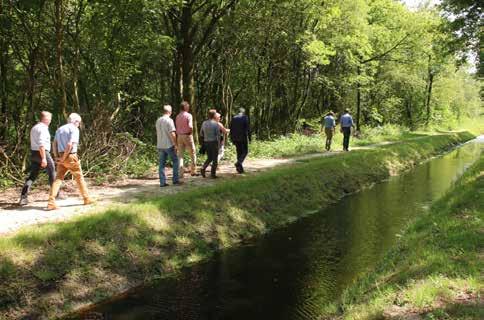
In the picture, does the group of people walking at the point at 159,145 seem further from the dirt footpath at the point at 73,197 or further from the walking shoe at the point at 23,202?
the dirt footpath at the point at 73,197

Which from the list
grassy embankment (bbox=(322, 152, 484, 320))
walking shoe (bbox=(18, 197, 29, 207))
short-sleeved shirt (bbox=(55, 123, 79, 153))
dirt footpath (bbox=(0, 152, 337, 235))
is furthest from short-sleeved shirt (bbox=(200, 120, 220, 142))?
grassy embankment (bbox=(322, 152, 484, 320))

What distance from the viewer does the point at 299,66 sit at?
98.1 ft

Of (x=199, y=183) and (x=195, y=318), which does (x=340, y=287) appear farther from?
(x=199, y=183)

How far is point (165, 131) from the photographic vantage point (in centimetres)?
1225

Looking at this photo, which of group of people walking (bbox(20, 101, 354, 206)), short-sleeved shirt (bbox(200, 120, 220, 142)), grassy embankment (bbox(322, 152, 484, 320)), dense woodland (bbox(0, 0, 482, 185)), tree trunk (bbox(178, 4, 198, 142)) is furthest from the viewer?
tree trunk (bbox(178, 4, 198, 142))

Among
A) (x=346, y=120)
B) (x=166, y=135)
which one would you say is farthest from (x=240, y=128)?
(x=346, y=120)

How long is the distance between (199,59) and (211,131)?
13.0 meters

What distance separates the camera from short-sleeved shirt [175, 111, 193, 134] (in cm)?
1331

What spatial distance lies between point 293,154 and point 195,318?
1599 cm

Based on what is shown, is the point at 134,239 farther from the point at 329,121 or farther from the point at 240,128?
the point at 329,121

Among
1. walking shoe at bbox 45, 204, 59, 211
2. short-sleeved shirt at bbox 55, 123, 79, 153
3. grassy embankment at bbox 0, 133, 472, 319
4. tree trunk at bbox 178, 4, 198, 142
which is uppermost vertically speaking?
tree trunk at bbox 178, 4, 198, 142

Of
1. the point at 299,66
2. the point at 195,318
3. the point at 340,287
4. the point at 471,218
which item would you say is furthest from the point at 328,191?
the point at 299,66

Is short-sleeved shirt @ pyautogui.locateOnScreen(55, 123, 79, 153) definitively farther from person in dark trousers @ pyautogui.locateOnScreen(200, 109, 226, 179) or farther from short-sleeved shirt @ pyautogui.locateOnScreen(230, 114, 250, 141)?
short-sleeved shirt @ pyautogui.locateOnScreen(230, 114, 250, 141)

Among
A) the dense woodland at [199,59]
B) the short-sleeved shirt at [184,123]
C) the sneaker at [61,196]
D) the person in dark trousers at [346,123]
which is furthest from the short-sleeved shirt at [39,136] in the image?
the person in dark trousers at [346,123]
